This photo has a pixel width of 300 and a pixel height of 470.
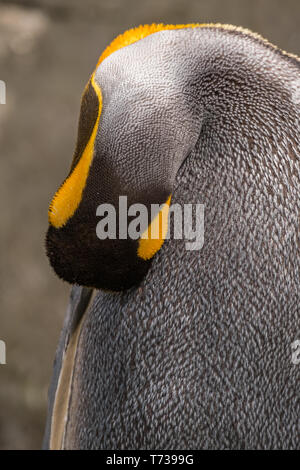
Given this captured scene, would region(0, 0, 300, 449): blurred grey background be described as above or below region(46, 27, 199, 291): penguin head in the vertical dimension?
above

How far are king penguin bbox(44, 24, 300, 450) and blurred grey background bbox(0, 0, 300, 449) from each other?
1.13 m

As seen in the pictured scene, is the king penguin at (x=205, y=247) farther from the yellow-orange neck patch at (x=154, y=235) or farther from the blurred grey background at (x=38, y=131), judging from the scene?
the blurred grey background at (x=38, y=131)

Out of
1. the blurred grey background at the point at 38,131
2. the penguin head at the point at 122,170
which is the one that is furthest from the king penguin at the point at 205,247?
the blurred grey background at the point at 38,131

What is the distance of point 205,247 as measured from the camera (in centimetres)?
45

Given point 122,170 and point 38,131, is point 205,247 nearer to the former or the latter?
point 122,170

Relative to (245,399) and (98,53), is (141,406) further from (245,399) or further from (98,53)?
(98,53)

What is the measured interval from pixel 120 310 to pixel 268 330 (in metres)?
0.12

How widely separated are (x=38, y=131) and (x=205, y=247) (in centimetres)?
121

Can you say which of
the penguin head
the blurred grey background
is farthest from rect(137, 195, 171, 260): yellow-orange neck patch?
the blurred grey background

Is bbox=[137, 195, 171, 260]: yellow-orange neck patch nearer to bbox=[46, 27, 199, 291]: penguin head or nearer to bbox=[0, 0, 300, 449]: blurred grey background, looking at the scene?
bbox=[46, 27, 199, 291]: penguin head

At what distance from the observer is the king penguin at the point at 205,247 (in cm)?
43

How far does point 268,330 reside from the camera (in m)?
0.44

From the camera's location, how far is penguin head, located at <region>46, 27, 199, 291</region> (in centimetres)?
41

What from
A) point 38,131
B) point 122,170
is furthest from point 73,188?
point 38,131
